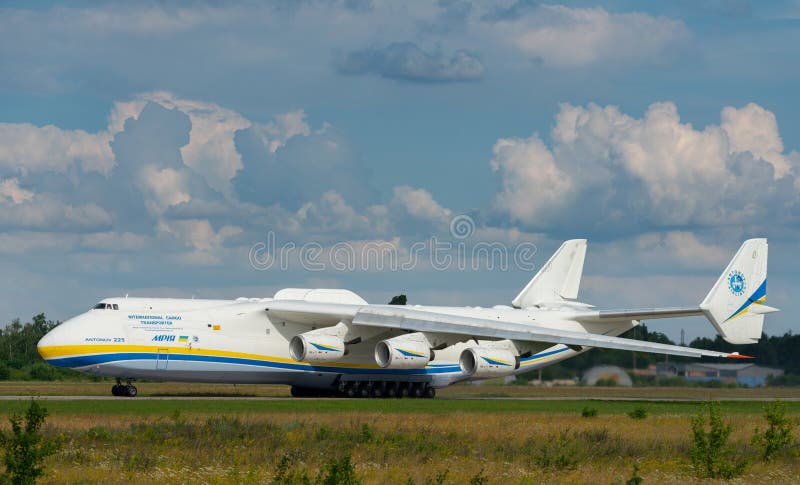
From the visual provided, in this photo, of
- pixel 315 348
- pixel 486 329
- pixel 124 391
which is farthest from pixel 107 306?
pixel 486 329

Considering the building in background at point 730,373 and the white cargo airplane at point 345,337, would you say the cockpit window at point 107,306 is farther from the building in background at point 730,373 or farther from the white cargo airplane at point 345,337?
the building in background at point 730,373

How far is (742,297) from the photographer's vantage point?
38.1m

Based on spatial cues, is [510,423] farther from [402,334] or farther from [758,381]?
[758,381]

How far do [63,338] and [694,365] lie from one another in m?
27.3

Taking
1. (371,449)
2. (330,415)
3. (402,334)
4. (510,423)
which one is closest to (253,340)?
(402,334)

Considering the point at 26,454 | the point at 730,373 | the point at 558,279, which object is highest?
the point at 558,279

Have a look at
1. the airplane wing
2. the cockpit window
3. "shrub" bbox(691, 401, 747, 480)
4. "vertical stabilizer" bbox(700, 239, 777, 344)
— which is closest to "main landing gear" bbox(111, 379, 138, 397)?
the cockpit window

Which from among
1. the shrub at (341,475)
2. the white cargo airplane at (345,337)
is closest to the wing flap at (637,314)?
the white cargo airplane at (345,337)

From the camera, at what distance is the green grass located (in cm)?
2595

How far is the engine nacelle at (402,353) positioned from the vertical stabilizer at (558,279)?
32.5 feet

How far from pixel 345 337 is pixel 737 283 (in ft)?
43.2

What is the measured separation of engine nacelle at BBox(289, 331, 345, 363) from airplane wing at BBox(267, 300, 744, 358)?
2.60 feet

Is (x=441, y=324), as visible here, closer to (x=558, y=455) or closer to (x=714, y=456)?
(x=558, y=455)

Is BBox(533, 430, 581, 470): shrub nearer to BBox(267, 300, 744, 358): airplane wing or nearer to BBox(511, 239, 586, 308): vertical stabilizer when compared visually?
BBox(267, 300, 744, 358): airplane wing
